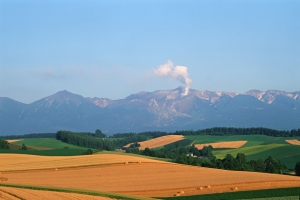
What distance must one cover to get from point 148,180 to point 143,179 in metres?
0.96

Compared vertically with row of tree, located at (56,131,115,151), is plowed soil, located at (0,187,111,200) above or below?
below

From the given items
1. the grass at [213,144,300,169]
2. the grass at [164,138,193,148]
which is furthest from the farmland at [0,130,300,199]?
the grass at [164,138,193,148]

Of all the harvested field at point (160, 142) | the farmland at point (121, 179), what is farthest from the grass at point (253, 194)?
the harvested field at point (160, 142)

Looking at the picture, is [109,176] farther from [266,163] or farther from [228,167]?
[266,163]

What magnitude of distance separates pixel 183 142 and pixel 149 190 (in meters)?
117

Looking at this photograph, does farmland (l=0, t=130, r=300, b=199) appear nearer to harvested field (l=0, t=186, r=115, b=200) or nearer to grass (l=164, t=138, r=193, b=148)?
harvested field (l=0, t=186, r=115, b=200)

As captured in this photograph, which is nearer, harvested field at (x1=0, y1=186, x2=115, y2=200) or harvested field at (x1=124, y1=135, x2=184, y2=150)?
harvested field at (x1=0, y1=186, x2=115, y2=200)

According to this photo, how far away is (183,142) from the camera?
15688 centimetres

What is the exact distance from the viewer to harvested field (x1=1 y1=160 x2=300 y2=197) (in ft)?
134

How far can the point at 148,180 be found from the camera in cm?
4662

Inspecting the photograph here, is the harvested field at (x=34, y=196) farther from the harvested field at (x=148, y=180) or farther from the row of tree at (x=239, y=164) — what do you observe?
the row of tree at (x=239, y=164)

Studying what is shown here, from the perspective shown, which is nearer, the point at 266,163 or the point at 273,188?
the point at 273,188

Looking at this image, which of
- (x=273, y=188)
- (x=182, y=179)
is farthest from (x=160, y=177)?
(x=273, y=188)

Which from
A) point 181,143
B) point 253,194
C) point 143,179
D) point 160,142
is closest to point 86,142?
point 160,142
